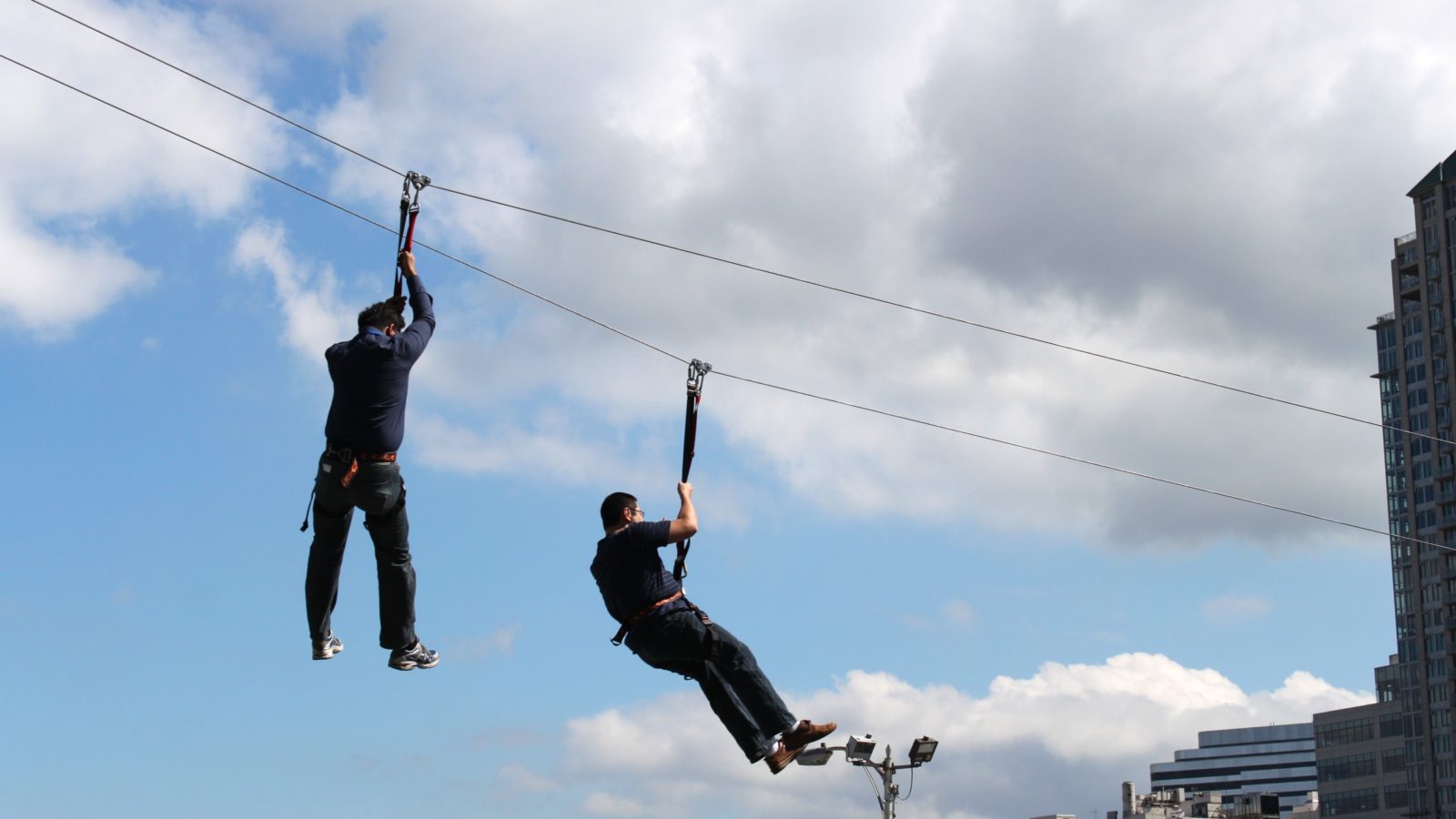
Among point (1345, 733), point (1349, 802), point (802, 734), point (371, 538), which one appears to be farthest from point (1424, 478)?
point (371, 538)

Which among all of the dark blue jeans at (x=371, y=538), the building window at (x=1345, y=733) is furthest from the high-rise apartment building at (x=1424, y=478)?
the dark blue jeans at (x=371, y=538)

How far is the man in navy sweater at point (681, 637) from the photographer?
1016 cm

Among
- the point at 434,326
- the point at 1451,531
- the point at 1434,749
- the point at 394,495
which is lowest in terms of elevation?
the point at 394,495

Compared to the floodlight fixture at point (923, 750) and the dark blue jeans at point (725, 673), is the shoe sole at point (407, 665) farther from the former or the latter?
the floodlight fixture at point (923, 750)

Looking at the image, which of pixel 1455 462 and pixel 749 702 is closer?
pixel 749 702

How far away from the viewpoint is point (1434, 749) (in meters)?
106

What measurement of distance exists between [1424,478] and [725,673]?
113499mm

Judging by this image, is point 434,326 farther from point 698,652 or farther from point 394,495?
point 698,652

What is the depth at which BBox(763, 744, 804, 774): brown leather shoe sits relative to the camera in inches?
411

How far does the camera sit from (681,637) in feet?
33.6

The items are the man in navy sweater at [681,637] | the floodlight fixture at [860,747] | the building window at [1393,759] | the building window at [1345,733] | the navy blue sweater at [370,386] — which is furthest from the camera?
the building window at [1345,733]

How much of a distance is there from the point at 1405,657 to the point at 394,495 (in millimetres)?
113779

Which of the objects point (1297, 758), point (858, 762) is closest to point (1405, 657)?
point (1297, 758)

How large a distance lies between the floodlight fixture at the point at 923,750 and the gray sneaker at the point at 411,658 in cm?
1465
